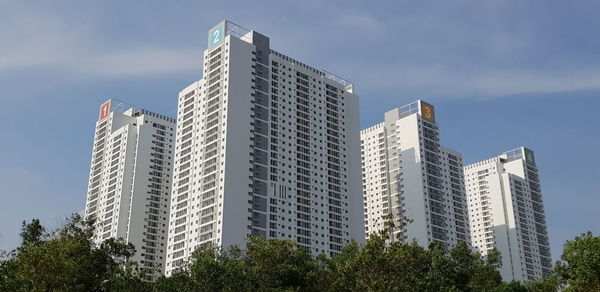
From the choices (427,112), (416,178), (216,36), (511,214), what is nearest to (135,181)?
(216,36)

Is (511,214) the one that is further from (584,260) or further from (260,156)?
(584,260)

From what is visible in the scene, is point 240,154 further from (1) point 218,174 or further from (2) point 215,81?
(2) point 215,81

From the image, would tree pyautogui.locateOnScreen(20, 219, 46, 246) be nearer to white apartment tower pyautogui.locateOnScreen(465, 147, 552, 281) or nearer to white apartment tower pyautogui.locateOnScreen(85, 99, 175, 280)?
white apartment tower pyautogui.locateOnScreen(85, 99, 175, 280)

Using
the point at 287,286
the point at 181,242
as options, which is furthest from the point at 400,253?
the point at 181,242

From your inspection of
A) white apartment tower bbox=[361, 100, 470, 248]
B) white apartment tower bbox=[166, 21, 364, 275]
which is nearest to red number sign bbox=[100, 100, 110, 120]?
white apartment tower bbox=[166, 21, 364, 275]

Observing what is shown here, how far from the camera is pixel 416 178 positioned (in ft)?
454

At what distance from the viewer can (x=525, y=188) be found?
173250mm

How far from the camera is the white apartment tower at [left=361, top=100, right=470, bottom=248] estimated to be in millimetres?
136750

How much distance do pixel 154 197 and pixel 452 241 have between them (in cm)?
6468

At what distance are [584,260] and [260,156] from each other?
5801 cm

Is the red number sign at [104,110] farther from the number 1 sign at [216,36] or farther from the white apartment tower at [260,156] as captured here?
the number 1 sign at [216,36]

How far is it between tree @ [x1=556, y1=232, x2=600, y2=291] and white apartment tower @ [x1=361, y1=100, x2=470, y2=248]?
6866 centimetres

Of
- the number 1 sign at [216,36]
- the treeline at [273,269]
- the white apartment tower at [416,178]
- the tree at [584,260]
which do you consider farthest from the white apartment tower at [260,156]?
the tree at [584,260]

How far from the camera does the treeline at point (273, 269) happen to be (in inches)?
1583
